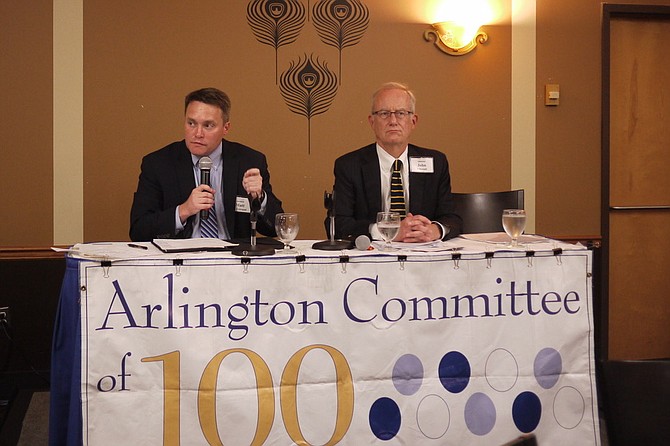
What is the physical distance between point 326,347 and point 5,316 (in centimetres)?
232

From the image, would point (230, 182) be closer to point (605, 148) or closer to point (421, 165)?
point (421, 165)

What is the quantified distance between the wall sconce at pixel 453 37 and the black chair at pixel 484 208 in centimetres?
137

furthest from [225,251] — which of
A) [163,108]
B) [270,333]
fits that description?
[163,108]

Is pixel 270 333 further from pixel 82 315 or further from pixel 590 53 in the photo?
pixel 590 53

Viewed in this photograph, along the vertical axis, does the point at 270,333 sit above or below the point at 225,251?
below

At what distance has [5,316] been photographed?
401 centimetres

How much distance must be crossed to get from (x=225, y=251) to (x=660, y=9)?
11.8 ft

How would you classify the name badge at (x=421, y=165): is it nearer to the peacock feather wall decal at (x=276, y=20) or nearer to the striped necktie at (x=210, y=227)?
the striped necktie at (x=210, y=227)

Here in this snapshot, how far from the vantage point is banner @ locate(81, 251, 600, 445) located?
2.34 m

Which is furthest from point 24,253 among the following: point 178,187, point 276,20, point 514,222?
point 514,222

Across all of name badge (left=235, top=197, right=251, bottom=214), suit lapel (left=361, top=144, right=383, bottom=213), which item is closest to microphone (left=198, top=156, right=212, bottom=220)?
name badge (left=235, top=197, right=251, bottom=214)

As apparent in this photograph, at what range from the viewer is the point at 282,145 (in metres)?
4.48

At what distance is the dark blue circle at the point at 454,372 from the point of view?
2521 millimetres

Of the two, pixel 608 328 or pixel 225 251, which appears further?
pixel 608 328
